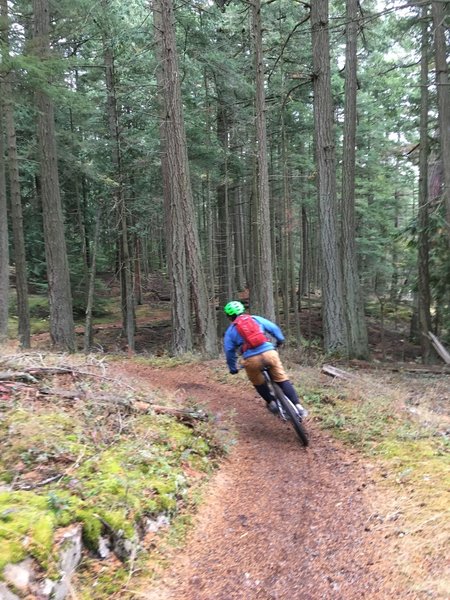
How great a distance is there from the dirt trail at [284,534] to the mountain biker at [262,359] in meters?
0.69

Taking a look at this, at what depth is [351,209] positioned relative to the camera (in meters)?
15.4

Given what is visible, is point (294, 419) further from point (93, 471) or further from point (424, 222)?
point (424, 222)

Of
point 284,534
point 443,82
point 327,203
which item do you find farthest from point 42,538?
point 443,82

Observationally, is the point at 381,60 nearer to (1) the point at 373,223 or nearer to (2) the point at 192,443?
(1) the point at 373,223

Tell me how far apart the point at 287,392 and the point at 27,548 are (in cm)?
405

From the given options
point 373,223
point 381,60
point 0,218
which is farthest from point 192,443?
point 373,223

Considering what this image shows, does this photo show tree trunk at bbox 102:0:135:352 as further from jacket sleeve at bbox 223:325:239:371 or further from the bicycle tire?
the bicycle tire

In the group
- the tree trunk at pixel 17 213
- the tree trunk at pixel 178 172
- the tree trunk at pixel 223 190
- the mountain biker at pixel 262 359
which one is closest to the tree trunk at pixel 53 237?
the tree trunk at pixel 17 213

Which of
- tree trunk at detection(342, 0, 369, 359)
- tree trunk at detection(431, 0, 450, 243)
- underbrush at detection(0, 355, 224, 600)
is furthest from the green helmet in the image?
tree trunk at detection(431, 0, 450, 243)

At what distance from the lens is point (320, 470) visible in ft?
17.5

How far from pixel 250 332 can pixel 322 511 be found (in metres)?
2.55

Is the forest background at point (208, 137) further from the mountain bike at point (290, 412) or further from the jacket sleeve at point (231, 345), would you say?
the mountain bike at point (290, 412)

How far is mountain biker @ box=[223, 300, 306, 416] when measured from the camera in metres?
6.29

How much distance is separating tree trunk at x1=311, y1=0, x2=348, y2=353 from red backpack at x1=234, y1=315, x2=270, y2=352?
7.56 metres
